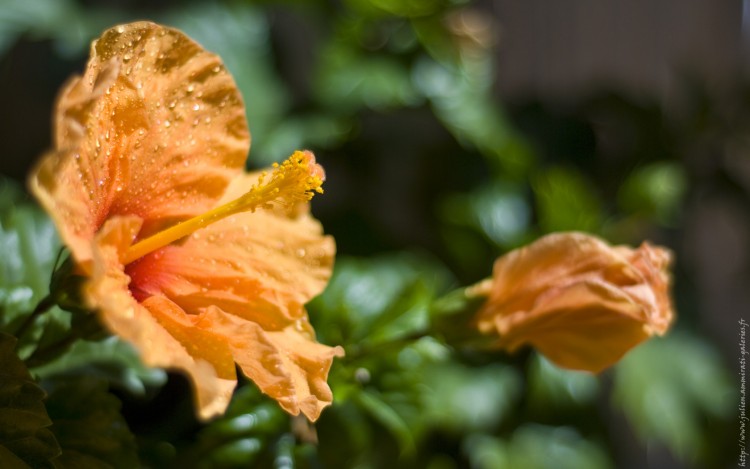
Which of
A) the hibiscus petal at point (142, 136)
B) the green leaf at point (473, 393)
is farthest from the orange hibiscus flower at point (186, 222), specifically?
the green leaf at point (473, 393)

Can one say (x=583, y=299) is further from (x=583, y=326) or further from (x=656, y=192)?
(x=656, y=192)

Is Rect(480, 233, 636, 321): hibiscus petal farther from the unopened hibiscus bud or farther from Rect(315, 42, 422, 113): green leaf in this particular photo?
Rect(315, 42, 422, 113): green leaf

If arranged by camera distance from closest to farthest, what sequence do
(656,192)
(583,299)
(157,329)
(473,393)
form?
1. (157,329)
2. (583,299)
3. (473,393)
4. (656,192)

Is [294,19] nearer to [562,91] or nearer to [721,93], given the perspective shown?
[562,91]

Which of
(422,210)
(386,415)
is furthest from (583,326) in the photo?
(422,210)

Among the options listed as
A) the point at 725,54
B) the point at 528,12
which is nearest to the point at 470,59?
the point at 528,12

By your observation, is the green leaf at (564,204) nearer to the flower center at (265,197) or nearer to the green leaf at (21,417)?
the flower center at (265,197)
